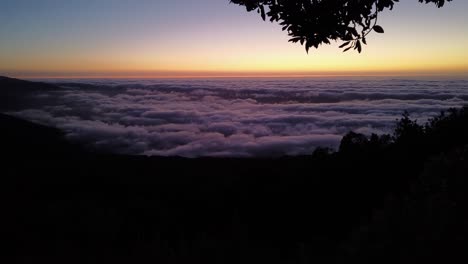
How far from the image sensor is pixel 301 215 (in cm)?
1948

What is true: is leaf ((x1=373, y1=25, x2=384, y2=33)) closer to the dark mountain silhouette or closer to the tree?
the tree

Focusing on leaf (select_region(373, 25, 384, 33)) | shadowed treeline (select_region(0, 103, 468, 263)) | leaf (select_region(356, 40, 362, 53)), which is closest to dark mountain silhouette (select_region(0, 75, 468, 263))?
shadowed treeline (select_region(0, 103, 468, 263))

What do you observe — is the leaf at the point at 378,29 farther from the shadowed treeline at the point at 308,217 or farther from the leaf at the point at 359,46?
the shadowed treeline at the point at 308,217

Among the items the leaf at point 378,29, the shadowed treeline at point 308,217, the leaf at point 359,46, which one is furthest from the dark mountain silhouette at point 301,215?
the leaf at point 378,29

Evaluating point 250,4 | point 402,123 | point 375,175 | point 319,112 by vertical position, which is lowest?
point 319,112

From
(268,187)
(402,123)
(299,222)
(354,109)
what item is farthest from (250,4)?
(354,109)

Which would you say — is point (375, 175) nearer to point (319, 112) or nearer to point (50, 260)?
point (50, 260)

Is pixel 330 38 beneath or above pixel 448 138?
above

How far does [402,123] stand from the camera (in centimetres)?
2573

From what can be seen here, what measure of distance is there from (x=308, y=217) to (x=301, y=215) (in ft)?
1.20

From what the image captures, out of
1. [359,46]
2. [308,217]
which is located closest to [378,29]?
[359,46]

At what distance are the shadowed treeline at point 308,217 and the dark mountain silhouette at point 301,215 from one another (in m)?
0.03

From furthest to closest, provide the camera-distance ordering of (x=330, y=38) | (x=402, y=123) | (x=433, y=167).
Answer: (x=402, y=123)
(x=433, y=167)
(x=330, y=38)

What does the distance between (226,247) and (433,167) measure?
635cm
